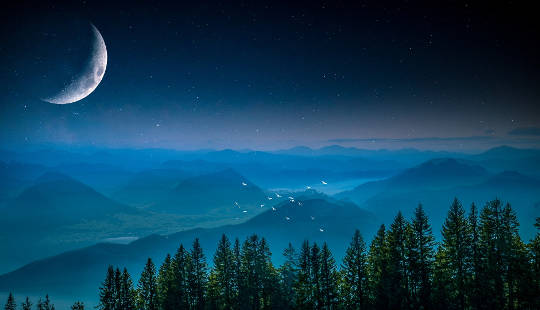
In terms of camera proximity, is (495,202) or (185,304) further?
(185,304)

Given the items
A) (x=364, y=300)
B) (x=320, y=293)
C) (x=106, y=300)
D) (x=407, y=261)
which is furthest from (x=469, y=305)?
(x=106, y=300)

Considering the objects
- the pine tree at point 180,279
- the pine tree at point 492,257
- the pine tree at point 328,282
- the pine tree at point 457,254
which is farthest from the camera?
the pine tree at point 180,279

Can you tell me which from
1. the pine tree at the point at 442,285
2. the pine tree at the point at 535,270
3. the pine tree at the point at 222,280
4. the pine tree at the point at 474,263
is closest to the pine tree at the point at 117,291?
the pine tree at the point at 222,280

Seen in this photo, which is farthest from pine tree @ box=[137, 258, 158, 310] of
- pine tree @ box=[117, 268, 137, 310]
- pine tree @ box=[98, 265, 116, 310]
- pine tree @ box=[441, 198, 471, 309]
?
pine tree @ box=[441, 198, 471, 309]

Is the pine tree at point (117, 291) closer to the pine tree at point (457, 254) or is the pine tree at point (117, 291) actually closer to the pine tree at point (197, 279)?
the pine tree at point (197, 279)

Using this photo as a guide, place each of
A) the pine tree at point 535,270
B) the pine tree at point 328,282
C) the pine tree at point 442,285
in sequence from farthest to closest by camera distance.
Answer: the pine tree at point 328,282 < the pine tree at point 442,285 < the pine tree at point 535,270

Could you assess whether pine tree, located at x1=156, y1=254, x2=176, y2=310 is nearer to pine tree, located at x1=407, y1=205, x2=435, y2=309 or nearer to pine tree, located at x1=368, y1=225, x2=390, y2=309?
pine tree, located at x1=368, y1=225, x2=390, y2=309

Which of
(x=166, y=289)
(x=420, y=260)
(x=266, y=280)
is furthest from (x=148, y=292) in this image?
(x=420, y=260)

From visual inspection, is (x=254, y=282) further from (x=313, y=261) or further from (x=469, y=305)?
(x=469, y=305)
